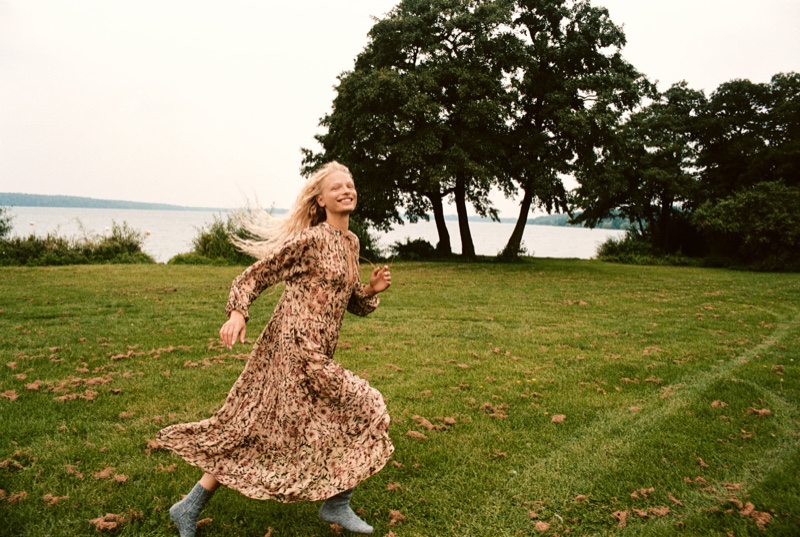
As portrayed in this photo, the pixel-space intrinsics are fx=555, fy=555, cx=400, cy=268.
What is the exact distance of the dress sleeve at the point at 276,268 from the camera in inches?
136

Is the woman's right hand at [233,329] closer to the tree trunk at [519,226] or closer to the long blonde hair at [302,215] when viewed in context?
the long blonde hair at [302,215]

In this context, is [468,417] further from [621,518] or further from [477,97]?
[477,97]

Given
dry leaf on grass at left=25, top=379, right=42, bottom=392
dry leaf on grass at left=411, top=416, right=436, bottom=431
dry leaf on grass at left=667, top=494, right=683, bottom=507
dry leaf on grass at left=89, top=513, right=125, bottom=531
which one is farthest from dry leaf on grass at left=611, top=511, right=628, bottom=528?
dry leaf on grass at left=25, top=379, right=42, bottom=392

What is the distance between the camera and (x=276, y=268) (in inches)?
139

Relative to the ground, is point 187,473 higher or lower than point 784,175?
lower

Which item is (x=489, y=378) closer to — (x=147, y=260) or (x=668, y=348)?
(x=668, y=348)

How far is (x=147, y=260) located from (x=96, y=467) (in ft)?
66.8

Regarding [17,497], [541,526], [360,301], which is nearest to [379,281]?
[360,301]

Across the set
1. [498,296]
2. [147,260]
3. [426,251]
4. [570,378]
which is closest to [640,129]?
[426,251]

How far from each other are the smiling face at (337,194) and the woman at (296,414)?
17 centimetres

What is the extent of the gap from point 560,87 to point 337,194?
22.6 metres

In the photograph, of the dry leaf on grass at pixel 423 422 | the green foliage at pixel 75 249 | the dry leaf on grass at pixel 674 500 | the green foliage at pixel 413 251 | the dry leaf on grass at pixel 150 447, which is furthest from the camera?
the green foliage at pixel 413 251

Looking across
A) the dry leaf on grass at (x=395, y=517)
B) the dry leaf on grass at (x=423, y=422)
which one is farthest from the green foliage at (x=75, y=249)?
the dry leaf on grass at (x=395, y=517)

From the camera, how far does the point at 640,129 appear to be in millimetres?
34250
